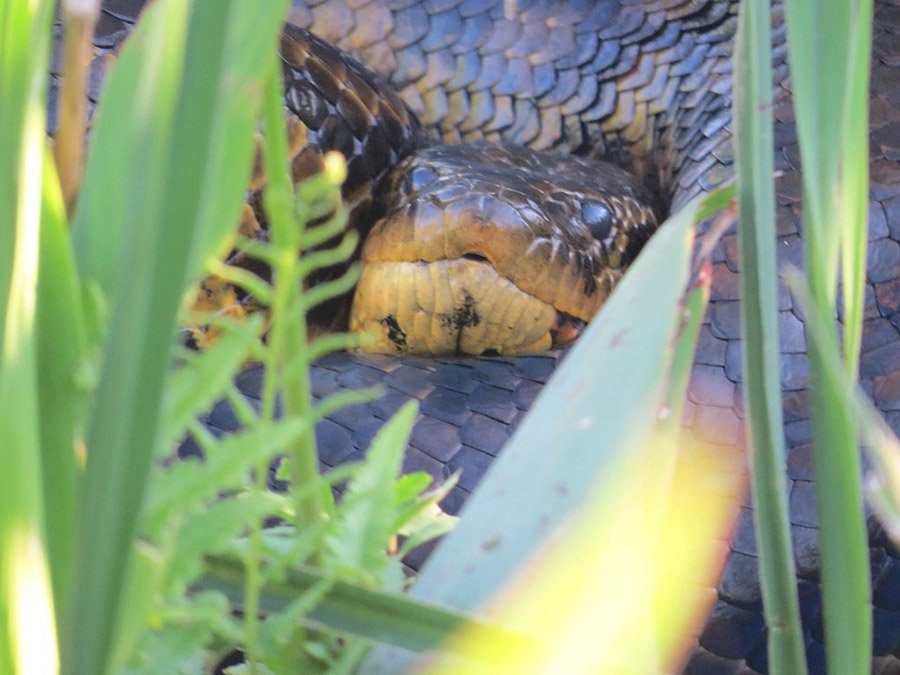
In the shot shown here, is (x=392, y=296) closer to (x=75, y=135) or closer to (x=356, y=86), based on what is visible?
(x=356, y=86)

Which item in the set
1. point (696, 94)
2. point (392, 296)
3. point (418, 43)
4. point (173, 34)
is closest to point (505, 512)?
point (173, 34)

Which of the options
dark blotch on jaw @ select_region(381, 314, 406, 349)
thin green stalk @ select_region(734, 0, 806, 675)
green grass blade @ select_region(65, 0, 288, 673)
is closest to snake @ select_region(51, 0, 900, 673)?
dark blotch on jaw @ select_region(381, 314, 406, 349)

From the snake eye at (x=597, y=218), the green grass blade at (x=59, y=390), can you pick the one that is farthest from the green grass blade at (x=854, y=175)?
the snake eye at (x=597, y=218)

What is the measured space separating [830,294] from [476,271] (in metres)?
0.69

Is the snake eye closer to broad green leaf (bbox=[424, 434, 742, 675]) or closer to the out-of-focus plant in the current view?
the out-of-focus plant

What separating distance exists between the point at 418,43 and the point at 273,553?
1.25 metres

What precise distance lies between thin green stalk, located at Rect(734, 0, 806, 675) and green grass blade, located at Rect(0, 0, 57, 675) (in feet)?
0.66

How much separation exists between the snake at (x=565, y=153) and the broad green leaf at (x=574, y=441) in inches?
19.4

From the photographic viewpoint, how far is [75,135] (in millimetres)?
238

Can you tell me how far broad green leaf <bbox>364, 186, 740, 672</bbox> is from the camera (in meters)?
0.25

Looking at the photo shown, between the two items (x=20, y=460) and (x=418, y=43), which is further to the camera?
(x=418, y=43)

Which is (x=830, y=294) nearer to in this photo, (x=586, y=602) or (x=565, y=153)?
(x=586, y=602)

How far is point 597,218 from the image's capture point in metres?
1.17

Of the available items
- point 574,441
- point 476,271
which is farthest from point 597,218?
point 574,441
